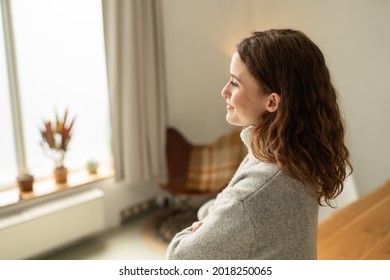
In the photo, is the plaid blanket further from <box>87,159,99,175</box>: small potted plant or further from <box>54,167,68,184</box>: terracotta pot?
<box>54,167,68,184</box>: terracotta pot

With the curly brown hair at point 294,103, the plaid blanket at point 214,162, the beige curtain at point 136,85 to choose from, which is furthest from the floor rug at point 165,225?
the curly brown hair at point 294,103

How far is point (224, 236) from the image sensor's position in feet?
2.46

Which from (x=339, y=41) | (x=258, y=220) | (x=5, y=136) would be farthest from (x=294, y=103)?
(x=5, y=136)

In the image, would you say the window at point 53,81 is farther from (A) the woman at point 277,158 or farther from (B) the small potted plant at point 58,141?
(A) the woman at point 277,158

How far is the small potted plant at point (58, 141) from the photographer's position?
2543 mm

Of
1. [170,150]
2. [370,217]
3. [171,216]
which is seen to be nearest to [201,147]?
[170,150]

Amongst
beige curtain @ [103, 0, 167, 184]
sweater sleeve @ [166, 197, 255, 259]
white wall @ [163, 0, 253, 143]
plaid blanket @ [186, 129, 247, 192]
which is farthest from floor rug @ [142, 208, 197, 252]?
sweater sleeve @ [166, 197, 255, 259]

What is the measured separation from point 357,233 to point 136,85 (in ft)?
5.75

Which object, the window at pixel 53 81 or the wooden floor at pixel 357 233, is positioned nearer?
the wooden floor at pixel 357 233

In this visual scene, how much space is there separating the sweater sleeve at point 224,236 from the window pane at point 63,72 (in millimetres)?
2091

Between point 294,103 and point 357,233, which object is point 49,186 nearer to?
point 357,233

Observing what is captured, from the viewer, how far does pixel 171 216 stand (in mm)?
3100

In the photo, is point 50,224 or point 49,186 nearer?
point 50,224
